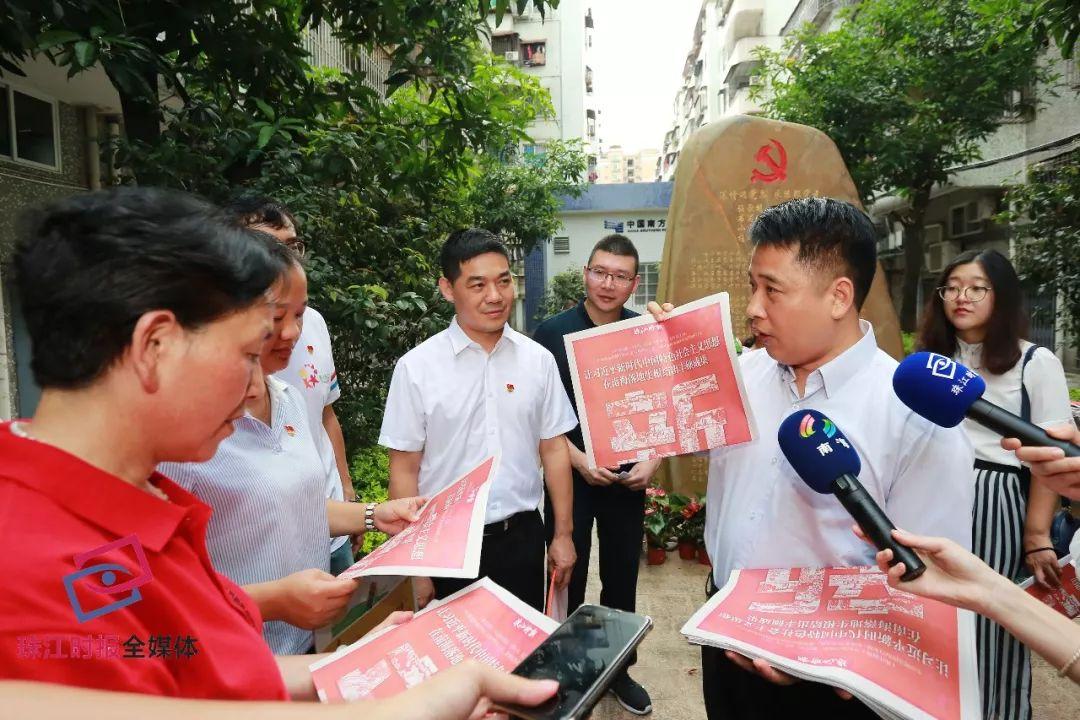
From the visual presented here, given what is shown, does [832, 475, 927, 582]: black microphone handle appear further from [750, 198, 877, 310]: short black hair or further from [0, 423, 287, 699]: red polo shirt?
[0, 423, 287, 699]: red polo shirt

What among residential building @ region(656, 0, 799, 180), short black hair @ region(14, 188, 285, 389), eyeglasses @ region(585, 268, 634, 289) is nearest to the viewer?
short black hair @ region(14, 188, 285, 389)

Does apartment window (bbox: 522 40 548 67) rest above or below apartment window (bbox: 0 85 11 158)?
above

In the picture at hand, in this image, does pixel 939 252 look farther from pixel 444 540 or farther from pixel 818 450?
pixel 444 540

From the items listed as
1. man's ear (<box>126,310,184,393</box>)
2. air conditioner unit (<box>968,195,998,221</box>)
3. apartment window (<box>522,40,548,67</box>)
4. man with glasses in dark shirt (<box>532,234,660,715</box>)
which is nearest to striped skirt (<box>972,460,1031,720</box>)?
man with glasses in dark shirt (<box>532,234,660,715</box>)

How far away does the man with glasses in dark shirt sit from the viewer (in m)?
2.86

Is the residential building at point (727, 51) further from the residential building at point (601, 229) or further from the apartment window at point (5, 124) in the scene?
the apartment window at point (5, 124)

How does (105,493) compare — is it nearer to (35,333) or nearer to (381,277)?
(35,333)

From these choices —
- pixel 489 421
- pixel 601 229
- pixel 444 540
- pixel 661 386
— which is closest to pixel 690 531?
pixel 489 421

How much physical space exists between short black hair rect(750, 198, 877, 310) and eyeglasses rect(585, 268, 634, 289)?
152cm

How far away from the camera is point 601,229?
19422mm

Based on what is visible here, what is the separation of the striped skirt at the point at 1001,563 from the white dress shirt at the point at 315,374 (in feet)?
7.58

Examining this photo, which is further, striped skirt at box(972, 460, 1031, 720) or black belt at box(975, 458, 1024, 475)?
black belt at box(975, 458, 1024, 475)

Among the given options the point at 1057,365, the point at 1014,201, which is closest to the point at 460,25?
the point at 1057,365

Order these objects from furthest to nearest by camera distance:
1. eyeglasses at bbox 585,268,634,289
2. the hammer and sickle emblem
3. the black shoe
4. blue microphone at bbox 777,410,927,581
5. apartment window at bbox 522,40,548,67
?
apartment window at bbox 522,40,548,67, the hammer and sickle emblem, eyeglasses at bbox 585,268,634,289, the black shoe, blue microphone at bbox 777,410,927,581
